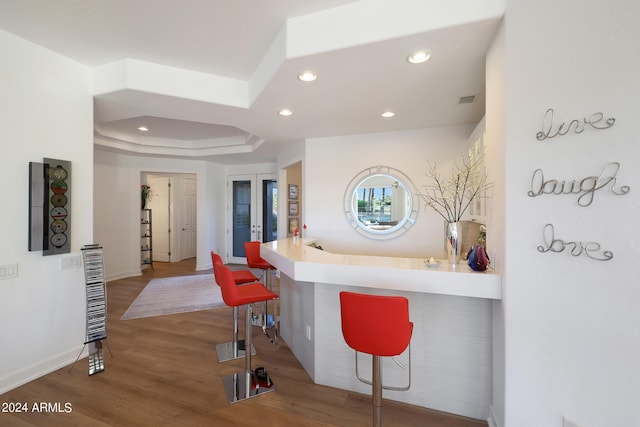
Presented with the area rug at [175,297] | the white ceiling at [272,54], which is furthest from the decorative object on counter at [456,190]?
the area rug at [175,297]

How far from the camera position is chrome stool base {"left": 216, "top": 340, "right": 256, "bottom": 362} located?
104 inches

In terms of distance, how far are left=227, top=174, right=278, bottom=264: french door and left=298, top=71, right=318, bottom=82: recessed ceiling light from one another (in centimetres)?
439

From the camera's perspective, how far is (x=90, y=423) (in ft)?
5.97

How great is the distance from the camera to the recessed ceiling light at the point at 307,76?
6.89 ft

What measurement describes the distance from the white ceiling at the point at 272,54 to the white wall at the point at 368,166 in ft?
1.18

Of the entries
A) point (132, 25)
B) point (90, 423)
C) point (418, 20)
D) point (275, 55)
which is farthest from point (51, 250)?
point (418, 20)

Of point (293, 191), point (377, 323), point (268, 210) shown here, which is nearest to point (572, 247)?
point (377, 323)

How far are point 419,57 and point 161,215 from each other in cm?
760

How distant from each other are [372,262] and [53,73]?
3.27 meters

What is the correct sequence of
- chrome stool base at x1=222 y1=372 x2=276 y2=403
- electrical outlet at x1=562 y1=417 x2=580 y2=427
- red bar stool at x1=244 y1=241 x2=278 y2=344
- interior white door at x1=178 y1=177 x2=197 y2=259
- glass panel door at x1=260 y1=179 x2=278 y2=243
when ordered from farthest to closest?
1. interior white door at x1=178 y1=177 x2=197 y2=259
2. glass panel door at x1=260 y1=179 x2=278 y2=243
3. red bar stool at x1=244 y1=241 x2=278 y2=344
4. chrome stool base at x1=222 y1=372 x2=276 y2=403
5. electrical outlet at x1=562 y1=417 x2=580 y2=427

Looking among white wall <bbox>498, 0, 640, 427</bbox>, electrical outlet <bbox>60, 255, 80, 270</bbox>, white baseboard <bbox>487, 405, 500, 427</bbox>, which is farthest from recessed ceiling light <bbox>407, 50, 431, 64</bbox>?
electrical outlet <bbox>60, 255, 80, 270</bbox>

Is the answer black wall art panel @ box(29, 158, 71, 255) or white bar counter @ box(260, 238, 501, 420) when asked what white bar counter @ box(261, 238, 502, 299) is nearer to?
white bar counter @ box(260, 238, 501, 420)

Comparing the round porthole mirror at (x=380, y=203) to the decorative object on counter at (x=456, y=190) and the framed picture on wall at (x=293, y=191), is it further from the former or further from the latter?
the framed picture on wall at (x=293, y=191)

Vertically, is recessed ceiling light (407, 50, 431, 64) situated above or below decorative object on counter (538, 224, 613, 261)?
above
